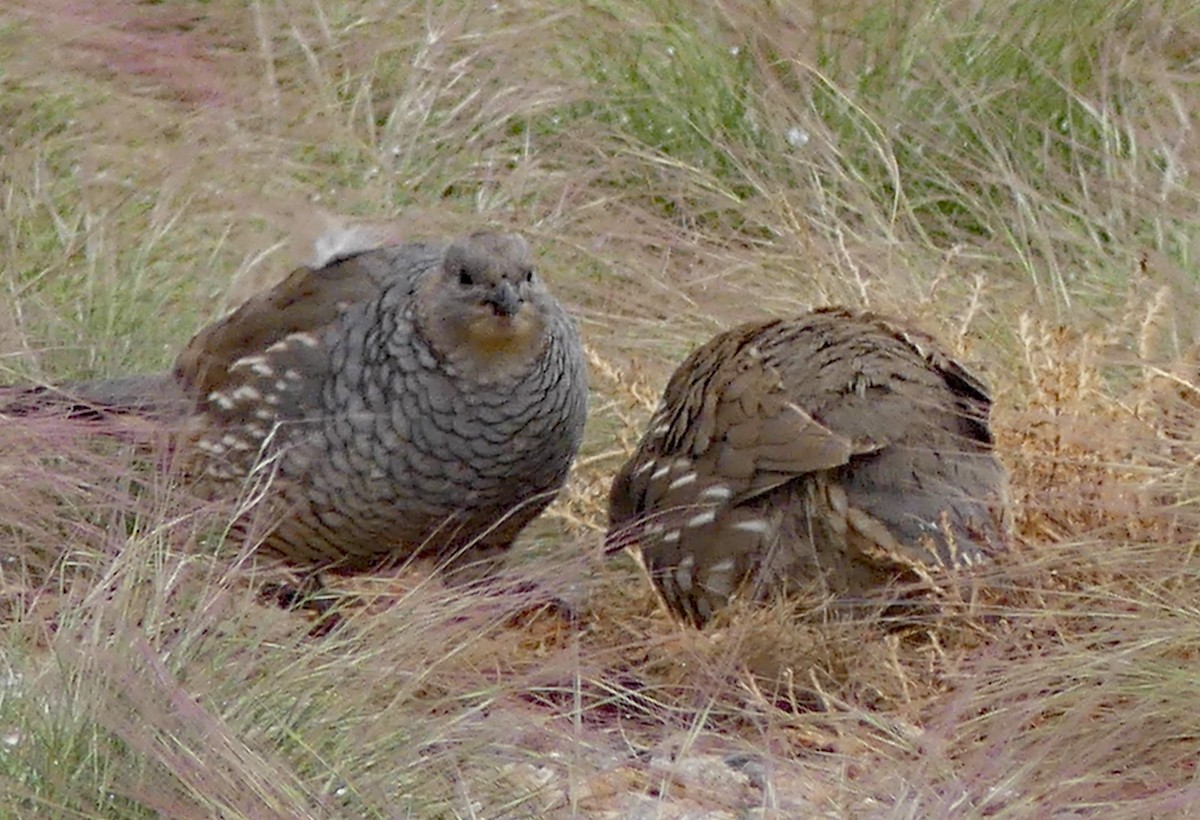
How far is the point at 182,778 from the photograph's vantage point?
280 centimetres

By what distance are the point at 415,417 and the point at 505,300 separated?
30 cm

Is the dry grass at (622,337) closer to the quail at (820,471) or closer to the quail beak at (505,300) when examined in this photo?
the quail at (820,471)

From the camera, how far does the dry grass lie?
308cm

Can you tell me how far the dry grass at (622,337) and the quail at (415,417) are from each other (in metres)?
0.16

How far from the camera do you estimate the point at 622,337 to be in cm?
544

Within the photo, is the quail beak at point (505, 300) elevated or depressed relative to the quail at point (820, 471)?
elevated

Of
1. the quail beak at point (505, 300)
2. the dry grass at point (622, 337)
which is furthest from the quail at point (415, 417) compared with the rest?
the dry grass at point (622, 337)

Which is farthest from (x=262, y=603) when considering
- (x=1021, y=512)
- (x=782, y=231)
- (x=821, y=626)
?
(x=782, y=231)

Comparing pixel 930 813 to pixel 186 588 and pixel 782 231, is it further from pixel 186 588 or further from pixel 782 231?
pixel 782 231

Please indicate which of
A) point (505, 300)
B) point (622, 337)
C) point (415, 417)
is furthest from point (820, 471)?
point (622, 337)

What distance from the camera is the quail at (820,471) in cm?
381

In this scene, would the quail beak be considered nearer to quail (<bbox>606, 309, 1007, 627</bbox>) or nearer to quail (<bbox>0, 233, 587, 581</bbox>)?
quail (<bbox>0, 233, 587, 581</bbox>)

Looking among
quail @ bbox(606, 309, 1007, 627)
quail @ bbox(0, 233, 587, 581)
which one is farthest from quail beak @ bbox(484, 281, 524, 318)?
quail @ bbox(606, 309, 1007, 627)

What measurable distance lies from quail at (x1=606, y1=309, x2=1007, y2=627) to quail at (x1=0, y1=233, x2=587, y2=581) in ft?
0.81
